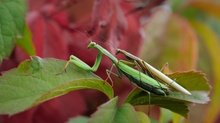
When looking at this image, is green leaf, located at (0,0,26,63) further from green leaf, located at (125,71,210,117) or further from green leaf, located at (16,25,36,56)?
green leaf, located at (125,71,210,117)

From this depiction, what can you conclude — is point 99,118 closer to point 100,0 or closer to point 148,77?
point 148,77

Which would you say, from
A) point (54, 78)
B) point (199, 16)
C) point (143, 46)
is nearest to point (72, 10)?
point (143, 46)

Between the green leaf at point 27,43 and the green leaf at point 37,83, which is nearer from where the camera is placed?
the green leaf at point 37,83

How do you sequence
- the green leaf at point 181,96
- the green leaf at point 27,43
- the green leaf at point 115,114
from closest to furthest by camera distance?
the green leaf at point 115,114 < the green leaf at point 181,96 < the green leaf at point 27,43

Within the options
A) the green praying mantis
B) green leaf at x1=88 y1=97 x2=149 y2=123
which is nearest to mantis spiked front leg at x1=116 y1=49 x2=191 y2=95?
the green praying mantis

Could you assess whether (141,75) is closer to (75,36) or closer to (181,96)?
(181,96)

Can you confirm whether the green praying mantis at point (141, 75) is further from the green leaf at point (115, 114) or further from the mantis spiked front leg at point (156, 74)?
the green leaf at point (115, 114)

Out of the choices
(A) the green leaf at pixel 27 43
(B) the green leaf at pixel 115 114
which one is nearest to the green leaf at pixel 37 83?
(B) the green leaf at pixel 115 114
